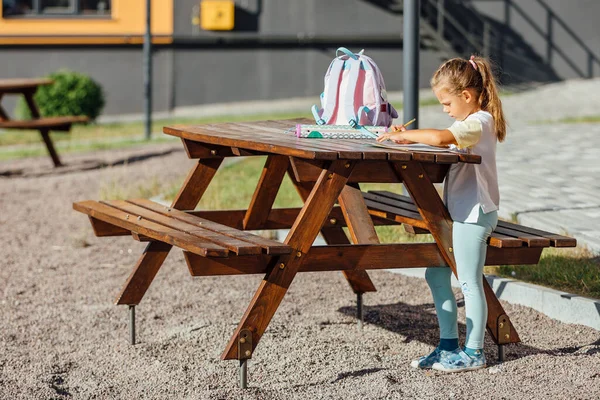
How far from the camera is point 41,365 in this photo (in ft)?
15.2

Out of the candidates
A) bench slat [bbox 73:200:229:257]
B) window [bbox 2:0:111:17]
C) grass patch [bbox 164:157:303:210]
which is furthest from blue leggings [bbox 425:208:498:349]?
window [bbox 2:0:111:17]

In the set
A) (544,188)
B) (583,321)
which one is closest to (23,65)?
(544,188)

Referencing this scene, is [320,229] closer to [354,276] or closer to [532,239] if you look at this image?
[532,239]

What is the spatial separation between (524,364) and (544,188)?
4271 mm

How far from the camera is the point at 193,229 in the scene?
4457mm

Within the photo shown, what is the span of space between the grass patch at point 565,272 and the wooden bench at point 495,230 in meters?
0.80

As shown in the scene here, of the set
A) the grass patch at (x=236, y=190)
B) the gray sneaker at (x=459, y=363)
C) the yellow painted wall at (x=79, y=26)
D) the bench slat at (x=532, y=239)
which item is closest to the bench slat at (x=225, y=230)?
the gray sneaker at (x=459, y=363)

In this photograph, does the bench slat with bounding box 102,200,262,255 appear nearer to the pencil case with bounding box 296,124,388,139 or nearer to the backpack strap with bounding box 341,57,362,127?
the pencil case with bounding box 296,124,388,139

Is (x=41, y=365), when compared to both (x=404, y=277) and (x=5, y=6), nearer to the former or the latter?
(x=404, y=277)

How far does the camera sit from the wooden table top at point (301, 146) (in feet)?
12.7

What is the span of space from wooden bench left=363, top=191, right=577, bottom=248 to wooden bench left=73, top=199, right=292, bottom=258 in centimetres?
79

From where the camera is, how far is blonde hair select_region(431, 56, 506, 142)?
13.8 ft

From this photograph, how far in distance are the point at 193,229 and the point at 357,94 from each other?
3.18ft

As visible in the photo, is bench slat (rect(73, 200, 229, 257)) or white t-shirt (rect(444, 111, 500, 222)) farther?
white t-shirt (rect(444, 111, 500, 222))
